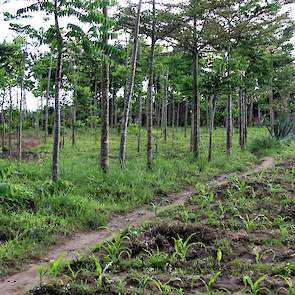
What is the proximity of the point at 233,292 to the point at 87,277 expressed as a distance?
5.71ft

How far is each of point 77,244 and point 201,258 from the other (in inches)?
83.9

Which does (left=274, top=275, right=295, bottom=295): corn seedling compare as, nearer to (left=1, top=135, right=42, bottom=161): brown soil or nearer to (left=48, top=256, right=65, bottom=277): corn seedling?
(left=48, top=256, right=65, bottom=277): corn seedling

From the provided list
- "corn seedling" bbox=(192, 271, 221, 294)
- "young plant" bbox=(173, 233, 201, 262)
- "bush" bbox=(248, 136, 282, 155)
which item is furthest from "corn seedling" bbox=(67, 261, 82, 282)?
"bush" bbox=(248, 136, 282, 155)

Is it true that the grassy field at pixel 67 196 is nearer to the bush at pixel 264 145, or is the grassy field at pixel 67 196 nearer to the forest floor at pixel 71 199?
the forest floor at pixel 71 199

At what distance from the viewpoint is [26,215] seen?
7195 mm

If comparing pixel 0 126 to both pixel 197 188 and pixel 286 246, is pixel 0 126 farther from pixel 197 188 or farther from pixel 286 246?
pixel 286 246

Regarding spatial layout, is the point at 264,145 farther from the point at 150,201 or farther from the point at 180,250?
the point at 180,250

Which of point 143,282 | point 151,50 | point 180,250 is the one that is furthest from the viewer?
point 151,50

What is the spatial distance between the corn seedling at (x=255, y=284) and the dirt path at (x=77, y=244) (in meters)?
2.53

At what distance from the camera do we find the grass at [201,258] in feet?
15.3

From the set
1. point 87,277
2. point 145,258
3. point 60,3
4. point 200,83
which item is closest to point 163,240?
point 145,258

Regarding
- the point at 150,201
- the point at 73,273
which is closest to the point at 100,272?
the point at 73,273

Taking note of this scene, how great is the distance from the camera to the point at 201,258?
5.56 m

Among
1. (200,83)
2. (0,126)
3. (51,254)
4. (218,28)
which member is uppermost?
(218,28)
